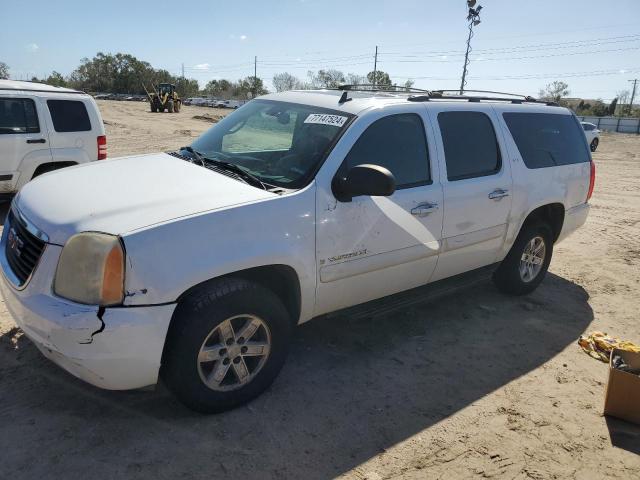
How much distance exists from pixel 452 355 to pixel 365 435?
1.32 meters

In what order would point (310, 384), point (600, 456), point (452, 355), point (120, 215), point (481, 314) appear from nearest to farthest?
1. point (120, 215)
2. point (600, 456)
3. point (310, 384)
4. point (452, 355)
5. point (481, 314)

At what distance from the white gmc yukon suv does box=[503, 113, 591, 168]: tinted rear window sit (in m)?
0.05

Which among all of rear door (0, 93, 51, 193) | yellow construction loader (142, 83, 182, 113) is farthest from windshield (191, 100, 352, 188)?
yellow construction loader (142, 83, 182, 113)

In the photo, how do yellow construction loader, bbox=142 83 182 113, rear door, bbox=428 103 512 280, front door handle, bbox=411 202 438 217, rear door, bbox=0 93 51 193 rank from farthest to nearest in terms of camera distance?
yellow construction loader, bbox=142 83 182 113 → rear door, bbox=0 93 51 193 → rear door, bbox=428 103 512 280 → front door handle, bbox=411 202 438 217

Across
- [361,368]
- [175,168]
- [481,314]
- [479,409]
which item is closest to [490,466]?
[479,409]

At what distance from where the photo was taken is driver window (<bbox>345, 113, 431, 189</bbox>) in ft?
11.5

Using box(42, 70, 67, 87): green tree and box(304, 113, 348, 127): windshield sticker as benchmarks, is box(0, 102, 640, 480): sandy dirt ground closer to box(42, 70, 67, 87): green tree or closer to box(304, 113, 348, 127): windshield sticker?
box(304, 113, 348, 127): windshield sticker

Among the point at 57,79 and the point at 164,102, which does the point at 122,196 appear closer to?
the point at 164,102

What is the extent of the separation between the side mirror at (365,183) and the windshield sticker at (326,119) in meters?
0.50

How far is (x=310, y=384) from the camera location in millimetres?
3465

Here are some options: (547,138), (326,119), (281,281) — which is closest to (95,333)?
(281,281)

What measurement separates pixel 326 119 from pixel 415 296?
1.57 meters

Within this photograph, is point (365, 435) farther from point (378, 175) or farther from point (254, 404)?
point (378, 175)

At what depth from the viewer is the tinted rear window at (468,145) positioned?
404cm
